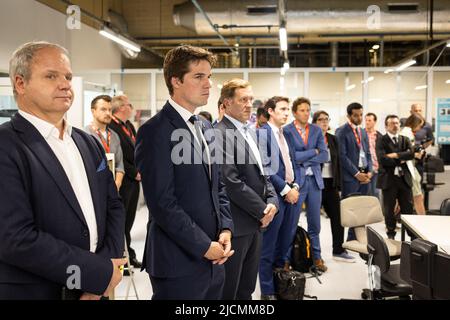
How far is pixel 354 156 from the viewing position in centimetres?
519

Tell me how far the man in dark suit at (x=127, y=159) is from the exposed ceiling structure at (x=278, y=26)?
259cm

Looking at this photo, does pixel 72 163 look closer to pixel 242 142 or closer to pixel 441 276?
pixel 242 142

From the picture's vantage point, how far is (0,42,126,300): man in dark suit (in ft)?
4.40

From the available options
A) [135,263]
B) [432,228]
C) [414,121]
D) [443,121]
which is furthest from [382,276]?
[443,121]

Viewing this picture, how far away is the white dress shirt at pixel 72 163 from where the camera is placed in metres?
1.48

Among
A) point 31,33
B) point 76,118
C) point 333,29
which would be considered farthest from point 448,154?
point 31,33

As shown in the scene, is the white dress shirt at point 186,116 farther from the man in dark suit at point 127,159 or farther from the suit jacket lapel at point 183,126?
the man in dark suit at point 127,159

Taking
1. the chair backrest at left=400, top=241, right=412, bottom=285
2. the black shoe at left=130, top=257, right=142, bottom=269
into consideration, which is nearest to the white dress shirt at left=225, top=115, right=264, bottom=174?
the chair backrest at left=400, top=241, right=412, bottom=285

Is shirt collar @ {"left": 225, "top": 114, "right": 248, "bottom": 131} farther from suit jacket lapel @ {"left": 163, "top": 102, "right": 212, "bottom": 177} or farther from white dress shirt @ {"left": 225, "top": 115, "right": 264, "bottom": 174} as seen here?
suit jacket lapel @ {"left": 163, "top": 102, "right": 212, "bottom": 177}

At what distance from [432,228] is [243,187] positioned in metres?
1.38

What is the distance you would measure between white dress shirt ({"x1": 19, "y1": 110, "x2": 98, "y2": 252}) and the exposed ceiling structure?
5.15 meters

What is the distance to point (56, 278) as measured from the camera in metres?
1.38

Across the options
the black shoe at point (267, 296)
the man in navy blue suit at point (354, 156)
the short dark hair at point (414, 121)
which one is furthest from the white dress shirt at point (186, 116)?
the short dark hair at point (414, 121)

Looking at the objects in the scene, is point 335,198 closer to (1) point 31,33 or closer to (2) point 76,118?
(2) point 76,118
